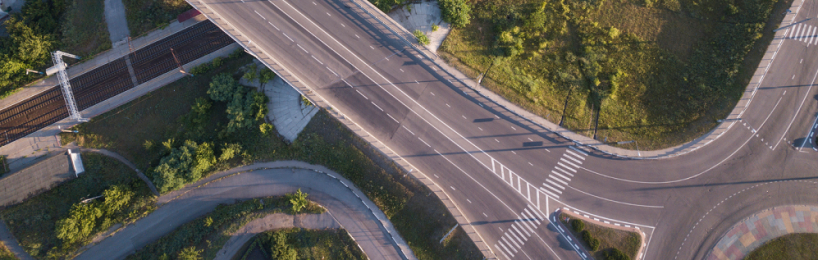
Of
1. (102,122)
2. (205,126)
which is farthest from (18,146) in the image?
(205,126)

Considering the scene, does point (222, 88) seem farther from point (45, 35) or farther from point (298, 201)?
point (45, 35)

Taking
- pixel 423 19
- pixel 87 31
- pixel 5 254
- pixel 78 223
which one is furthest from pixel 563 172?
pixel 5 254

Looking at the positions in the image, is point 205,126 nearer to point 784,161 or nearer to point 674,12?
point 674,12

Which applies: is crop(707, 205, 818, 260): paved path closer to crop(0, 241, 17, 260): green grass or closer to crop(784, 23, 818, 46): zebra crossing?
crop(784, 23, 818, 46): zebra crossing

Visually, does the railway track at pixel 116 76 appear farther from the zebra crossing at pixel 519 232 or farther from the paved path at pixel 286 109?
the zebra crossing at pixel 519 232

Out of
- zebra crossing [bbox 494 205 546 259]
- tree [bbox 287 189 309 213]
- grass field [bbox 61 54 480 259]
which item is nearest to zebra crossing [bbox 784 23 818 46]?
zebra crossing [bbox 494 205 546 259]

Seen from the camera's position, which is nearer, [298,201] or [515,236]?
[515,236]
